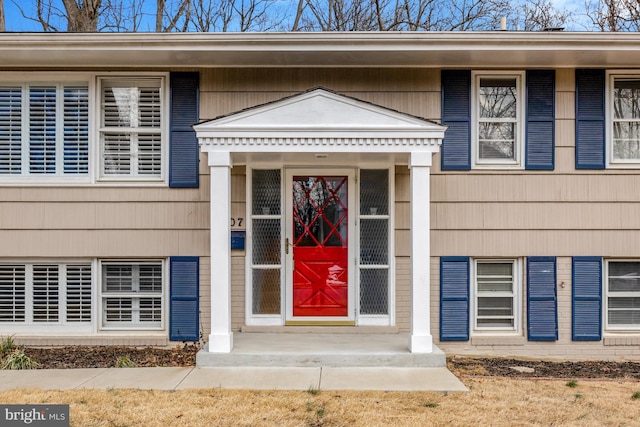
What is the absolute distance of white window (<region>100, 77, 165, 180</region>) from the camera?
7.10 m

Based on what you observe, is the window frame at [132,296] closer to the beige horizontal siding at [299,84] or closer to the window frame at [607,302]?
the beige horizontal siding at [299,84]

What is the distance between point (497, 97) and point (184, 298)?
5.02m

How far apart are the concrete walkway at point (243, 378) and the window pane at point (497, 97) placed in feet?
11.6

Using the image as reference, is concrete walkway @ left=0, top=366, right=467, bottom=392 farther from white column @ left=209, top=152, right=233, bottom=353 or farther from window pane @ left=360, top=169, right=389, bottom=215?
window pane @ left=360, top=169, right=389, bottom=215

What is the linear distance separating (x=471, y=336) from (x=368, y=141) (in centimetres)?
308

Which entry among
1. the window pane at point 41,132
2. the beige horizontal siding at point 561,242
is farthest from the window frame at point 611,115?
the window pane at point 41,132

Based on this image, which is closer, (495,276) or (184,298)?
(184,298)

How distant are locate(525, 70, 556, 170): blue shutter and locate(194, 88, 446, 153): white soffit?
5.93ft

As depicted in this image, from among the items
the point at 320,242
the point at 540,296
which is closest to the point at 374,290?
the point at 320,242

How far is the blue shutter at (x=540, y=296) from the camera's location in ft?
→ 22.9

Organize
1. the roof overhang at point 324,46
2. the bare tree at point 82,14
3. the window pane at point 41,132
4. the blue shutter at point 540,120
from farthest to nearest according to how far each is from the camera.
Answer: the bare tree at point 82,14 → the window pane at point 41,132 → the blue shutter at point 540,120 → the roof overhang at point 324,46

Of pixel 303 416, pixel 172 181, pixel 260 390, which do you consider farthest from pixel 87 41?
pixel 303 416

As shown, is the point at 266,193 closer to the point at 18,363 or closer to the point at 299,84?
the point at 299,84

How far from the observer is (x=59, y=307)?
7105 millimetres
